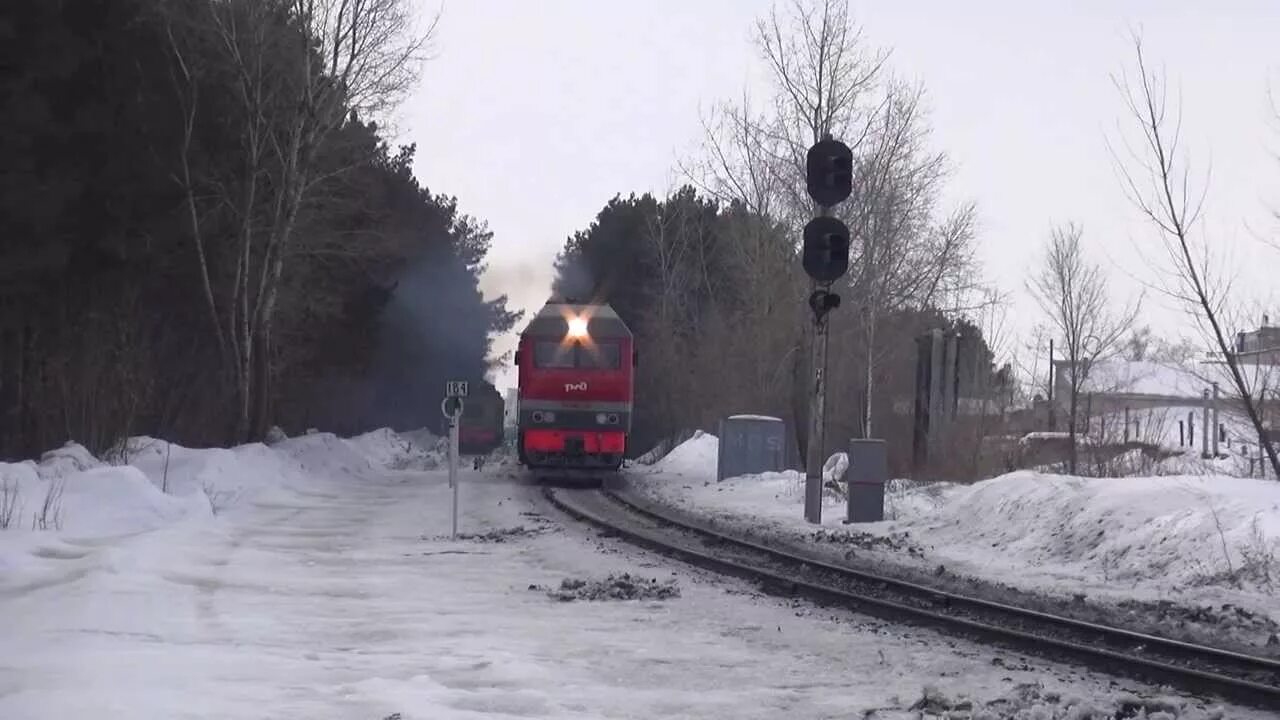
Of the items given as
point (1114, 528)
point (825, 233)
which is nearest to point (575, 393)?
point (825, 233)

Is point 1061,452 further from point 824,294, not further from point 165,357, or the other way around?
point 165,357

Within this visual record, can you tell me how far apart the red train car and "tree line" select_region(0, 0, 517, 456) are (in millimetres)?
6659

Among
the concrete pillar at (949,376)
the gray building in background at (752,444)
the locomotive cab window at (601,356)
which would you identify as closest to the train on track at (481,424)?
the locomotive cab window at (601,356)

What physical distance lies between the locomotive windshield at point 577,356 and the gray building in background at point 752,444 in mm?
2824

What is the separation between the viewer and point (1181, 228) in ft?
53.6

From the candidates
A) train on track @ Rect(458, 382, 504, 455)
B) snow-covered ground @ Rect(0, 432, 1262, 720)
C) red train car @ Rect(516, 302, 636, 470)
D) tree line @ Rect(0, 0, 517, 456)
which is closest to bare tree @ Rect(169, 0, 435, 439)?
tree line @ Rect(0, 0, 517, 456)

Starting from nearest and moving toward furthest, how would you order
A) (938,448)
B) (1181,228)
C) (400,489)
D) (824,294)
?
(1181,228) → (824,294) → (938,448) → (400,489)

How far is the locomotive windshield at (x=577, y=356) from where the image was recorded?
2917 cm

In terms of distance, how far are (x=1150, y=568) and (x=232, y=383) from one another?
2378 centimetres

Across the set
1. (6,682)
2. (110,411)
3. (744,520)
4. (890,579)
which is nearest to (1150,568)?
(890,579)

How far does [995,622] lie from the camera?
1019cm

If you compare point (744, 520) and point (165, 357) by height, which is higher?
point (165, 357)

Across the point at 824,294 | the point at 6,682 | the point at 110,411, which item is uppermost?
the point at 824,294

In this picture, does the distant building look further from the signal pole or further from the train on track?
the train on track
